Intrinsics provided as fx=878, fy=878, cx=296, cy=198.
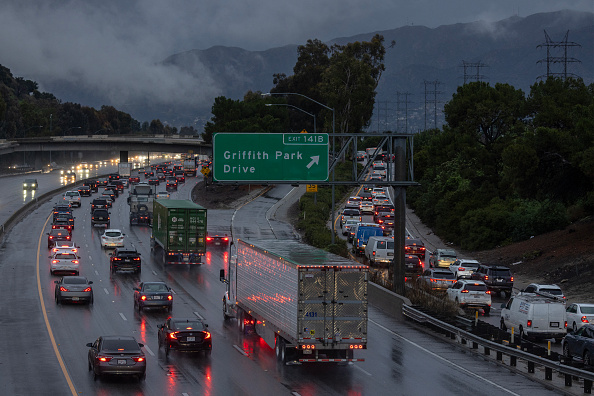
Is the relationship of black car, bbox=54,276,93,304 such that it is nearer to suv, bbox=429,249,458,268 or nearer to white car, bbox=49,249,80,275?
white car, bbox=49,249,80,275

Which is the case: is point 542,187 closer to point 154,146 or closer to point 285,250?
point 285,250

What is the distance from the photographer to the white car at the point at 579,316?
Answer: 33719 millimetres

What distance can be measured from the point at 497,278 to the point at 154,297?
62.3 feet

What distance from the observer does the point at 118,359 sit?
2498 centimetres

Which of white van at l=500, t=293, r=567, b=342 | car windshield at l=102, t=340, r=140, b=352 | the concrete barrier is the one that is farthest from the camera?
the concrete barrier

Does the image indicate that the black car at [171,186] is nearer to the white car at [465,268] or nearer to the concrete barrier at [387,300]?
the white car at [465,268]

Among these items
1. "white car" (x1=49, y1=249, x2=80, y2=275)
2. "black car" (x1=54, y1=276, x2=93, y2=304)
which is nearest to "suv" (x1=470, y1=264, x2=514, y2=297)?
"black car" (x1=54, y1=276, x2=93, y2=304)

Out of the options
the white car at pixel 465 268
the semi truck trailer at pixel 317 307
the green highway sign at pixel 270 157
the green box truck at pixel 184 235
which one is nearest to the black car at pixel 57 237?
the green box truck at pixel 184 235

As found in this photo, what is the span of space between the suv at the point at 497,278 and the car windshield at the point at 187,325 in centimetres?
2174

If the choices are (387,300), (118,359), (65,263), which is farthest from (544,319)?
(65,263)

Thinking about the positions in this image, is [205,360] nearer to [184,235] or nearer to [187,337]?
[187,337]

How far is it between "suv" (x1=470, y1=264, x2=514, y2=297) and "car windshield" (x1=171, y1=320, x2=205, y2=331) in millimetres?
21742

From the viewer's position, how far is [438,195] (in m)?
89.4

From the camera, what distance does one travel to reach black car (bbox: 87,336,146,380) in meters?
24.9
